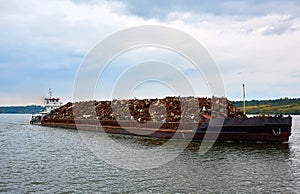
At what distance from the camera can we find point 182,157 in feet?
85.0

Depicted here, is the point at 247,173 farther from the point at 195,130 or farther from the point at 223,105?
the point at 223,105

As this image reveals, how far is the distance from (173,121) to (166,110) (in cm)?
644

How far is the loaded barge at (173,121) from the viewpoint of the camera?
34594 mm

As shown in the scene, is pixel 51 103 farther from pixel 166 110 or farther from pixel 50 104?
pixel 166 110

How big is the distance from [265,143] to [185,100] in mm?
22790

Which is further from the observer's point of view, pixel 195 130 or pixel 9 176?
pixel 195 130

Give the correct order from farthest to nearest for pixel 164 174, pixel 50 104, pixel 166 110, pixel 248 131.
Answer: pixel 50 104 → pixel 166 110 → pixel 248 131 → pixel 164 174

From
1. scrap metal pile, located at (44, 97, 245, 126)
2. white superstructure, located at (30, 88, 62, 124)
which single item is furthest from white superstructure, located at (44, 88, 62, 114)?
scrap metal pile, located at (44, 97, 245, 126)

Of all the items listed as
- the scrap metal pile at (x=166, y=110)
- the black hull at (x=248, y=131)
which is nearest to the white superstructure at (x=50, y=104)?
the scrap metal pile at (x=166, y=110)

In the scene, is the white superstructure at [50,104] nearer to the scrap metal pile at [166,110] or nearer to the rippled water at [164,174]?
the scrap metal pile at [166,110]

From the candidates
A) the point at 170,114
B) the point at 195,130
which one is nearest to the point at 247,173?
the point at 195,130

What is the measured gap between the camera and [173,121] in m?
46.4

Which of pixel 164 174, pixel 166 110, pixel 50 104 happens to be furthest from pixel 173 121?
pixel 50 104

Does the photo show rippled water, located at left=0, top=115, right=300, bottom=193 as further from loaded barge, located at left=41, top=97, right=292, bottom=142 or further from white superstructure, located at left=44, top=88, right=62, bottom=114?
white superstructure, located at left=44, top=88, right=62, bottom=114
